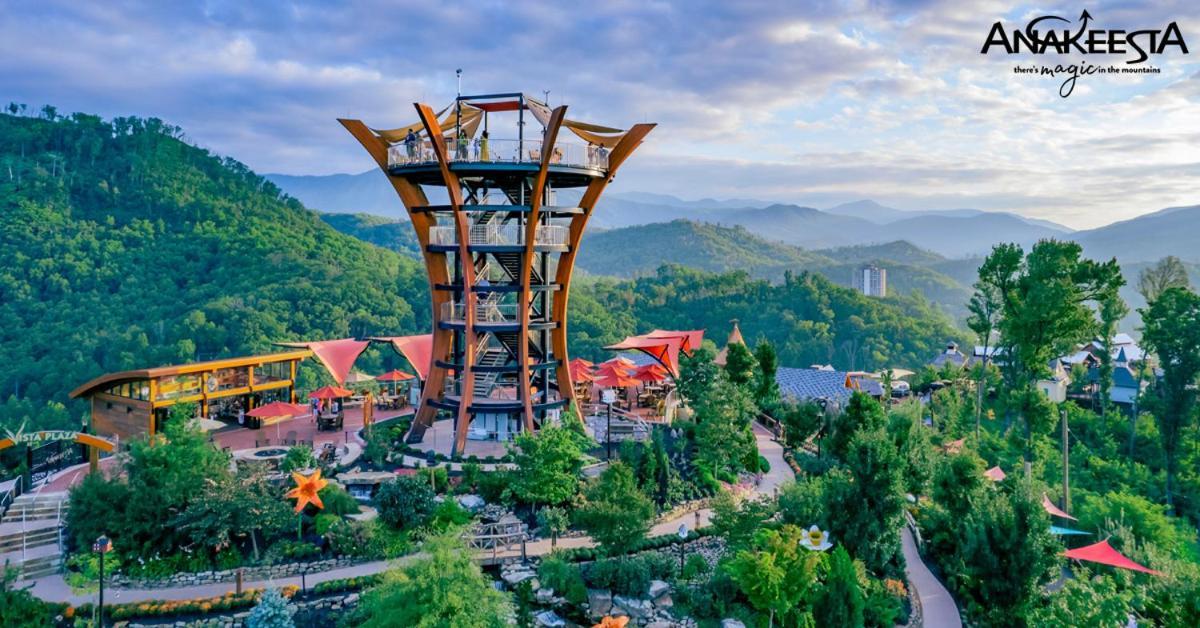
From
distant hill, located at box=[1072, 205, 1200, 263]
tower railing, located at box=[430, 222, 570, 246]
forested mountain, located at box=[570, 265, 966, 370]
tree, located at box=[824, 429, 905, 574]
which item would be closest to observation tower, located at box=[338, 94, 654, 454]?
tower railing, located at box=[430, 222, 570, 246]

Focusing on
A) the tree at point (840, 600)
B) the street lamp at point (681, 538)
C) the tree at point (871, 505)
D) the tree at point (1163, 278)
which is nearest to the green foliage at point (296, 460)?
the street lamp at point (681, 538)

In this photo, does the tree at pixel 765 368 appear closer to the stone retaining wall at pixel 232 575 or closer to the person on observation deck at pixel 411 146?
the person on observation deck at pixel 411 146

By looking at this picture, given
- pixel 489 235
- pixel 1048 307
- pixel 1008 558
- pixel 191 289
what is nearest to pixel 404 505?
pixel 489 235

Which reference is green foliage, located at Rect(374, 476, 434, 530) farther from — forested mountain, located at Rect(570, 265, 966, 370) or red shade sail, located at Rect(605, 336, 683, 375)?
forested mountain, located at Rect(570, 265, 966, 370)

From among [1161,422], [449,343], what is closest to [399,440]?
[449,343]

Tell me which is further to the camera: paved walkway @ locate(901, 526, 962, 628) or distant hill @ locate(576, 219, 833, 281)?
distant hill @ locate(576, 219, 833, 281)

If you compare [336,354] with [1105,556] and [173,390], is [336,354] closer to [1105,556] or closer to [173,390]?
[173,390]
